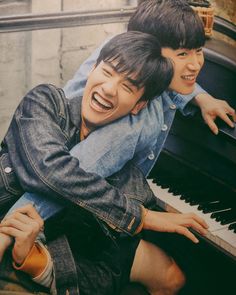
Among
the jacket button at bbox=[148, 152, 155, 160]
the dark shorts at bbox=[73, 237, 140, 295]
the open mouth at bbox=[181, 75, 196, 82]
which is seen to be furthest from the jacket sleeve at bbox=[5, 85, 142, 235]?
the open mouth at bbox=[181, 75, 196, 82]

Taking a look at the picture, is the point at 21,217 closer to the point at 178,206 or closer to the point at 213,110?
the point at 178,206

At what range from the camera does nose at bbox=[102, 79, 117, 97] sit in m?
1.27

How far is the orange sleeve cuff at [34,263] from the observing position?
113 centimetres

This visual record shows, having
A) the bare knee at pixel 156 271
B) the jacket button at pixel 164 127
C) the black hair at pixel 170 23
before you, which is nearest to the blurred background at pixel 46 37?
the black hair at pixel 170 23

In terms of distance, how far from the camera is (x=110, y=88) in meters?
1.27

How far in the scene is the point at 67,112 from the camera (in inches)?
52.1

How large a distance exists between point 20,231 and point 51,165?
19 cm

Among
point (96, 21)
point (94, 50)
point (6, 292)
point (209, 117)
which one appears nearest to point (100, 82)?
point (94, 50)

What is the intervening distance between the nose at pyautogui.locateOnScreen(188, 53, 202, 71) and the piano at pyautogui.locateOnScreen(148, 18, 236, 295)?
0.55ft

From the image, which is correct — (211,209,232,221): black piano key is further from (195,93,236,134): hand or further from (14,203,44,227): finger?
(14,203,44,227): finger

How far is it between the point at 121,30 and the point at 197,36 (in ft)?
0.84

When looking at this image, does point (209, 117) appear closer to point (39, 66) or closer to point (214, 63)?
point (214, 63)

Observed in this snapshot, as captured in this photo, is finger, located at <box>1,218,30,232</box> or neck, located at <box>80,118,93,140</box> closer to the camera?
finger, located at <box>1,218,30,232</box>

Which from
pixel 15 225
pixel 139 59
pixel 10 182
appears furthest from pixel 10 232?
pixel 139 59
